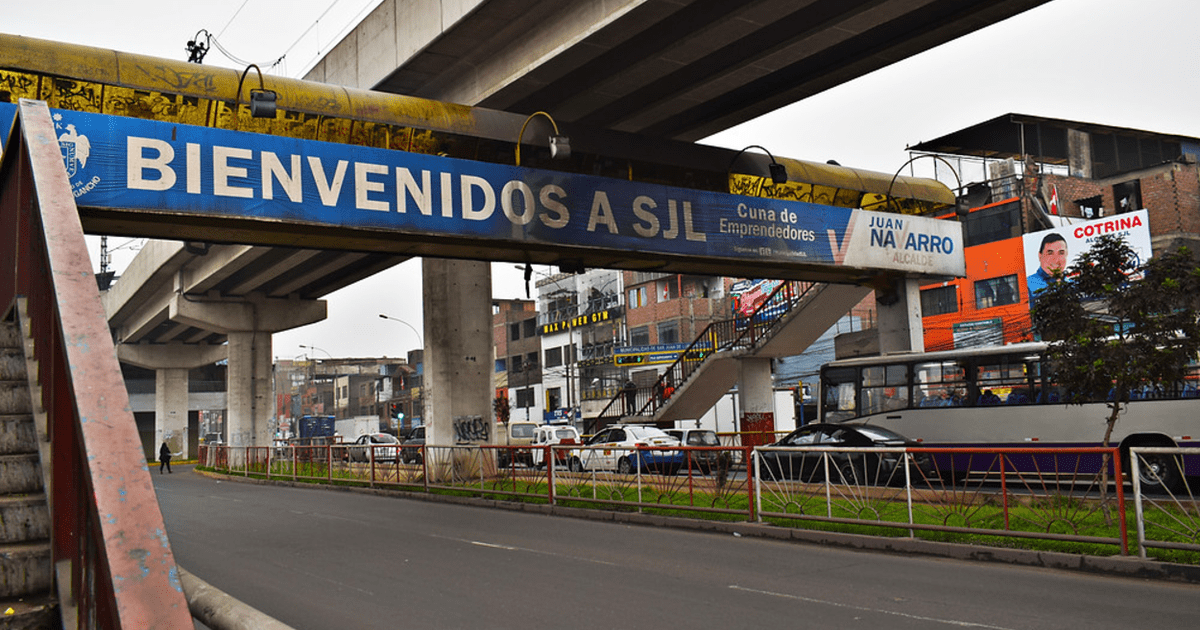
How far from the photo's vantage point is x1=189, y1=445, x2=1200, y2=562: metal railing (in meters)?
11.0

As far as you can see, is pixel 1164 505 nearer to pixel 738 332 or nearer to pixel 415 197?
pixel 415 197

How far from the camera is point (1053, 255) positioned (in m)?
41.2

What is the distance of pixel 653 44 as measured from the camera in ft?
56.3

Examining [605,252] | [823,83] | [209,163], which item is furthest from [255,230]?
[823,83]

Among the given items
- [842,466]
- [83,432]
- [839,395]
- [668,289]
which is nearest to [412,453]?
[839,395]

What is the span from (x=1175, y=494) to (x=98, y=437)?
36.2 ft

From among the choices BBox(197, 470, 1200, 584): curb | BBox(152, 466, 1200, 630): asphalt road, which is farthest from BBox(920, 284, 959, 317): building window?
BBox(152, 466, 1200, 630): asphalt road

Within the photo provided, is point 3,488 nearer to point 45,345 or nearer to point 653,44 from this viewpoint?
point 45,345

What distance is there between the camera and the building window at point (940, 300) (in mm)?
45719

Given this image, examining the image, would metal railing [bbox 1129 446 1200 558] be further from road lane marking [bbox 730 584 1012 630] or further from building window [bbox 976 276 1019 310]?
building window [bbox 976 276 1019 310]

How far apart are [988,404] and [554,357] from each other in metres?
52.5

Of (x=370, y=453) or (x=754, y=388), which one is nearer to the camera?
(x=370, y=453)

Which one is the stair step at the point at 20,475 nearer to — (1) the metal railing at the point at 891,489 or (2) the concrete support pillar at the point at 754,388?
(1) the metal railing at the point at 891,489

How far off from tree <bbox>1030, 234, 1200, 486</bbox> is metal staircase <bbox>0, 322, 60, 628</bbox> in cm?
1163
